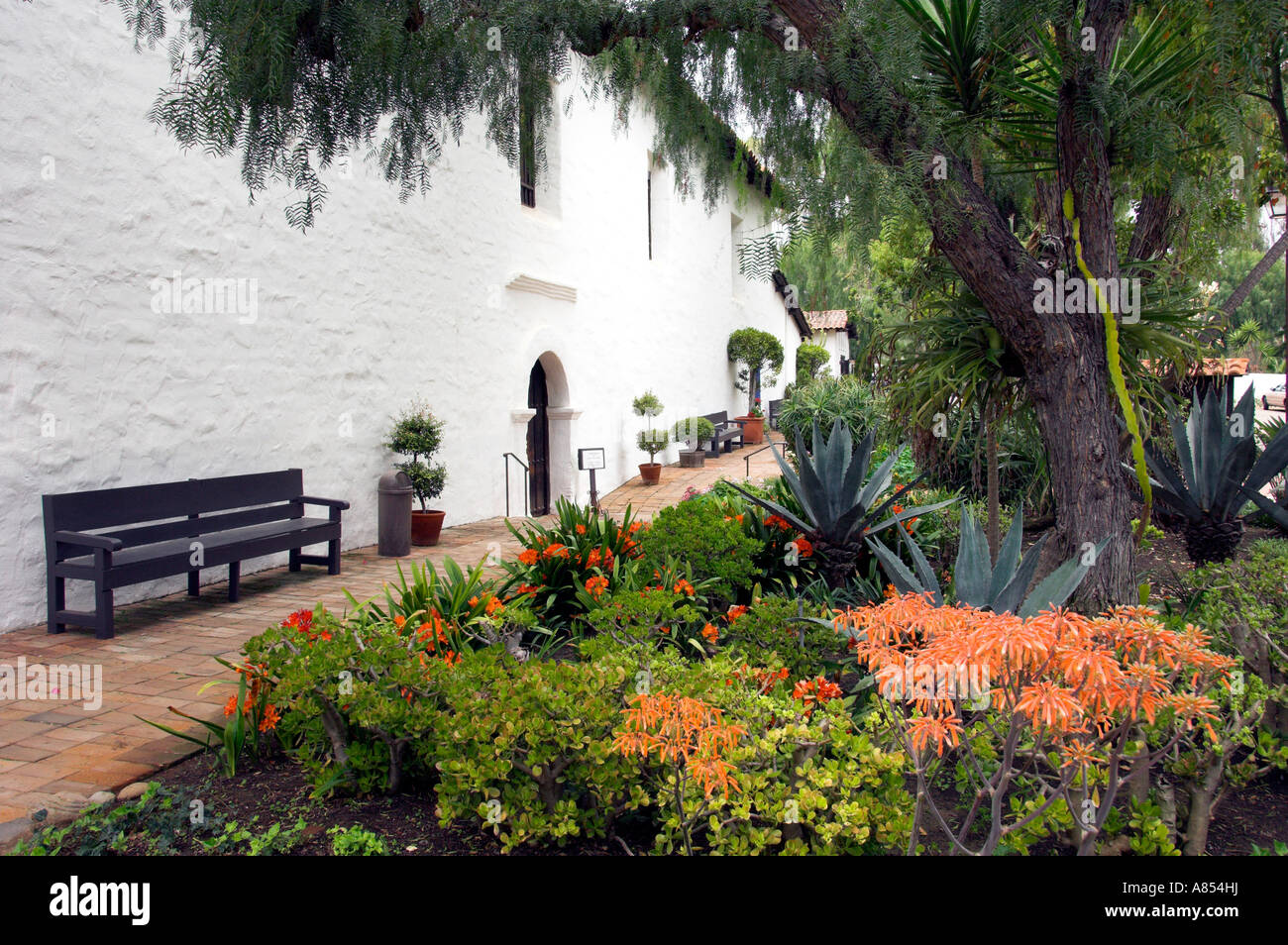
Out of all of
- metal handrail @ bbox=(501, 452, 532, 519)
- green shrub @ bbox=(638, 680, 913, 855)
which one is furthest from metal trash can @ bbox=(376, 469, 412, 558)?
green shrub @ bbox=(638, 680, 913, 855)

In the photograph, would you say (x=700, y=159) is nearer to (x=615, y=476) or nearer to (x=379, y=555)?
(x=379, y=555)

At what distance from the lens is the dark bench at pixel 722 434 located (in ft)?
59.7

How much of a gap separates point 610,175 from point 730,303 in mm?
7626

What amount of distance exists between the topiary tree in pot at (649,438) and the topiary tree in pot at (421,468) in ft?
18.9

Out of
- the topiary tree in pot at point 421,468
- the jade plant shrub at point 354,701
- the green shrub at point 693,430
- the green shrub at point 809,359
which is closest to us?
the jade plant shrub at point 354,701

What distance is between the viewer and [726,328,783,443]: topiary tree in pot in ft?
67.6

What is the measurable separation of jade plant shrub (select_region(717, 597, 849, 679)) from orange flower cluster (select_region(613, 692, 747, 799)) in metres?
1.02

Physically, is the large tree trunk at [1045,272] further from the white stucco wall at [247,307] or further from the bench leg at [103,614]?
the bench leg at [103,614]

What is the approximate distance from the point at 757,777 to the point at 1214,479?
423 centimetres

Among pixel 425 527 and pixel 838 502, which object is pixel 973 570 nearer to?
pixel 838 502
